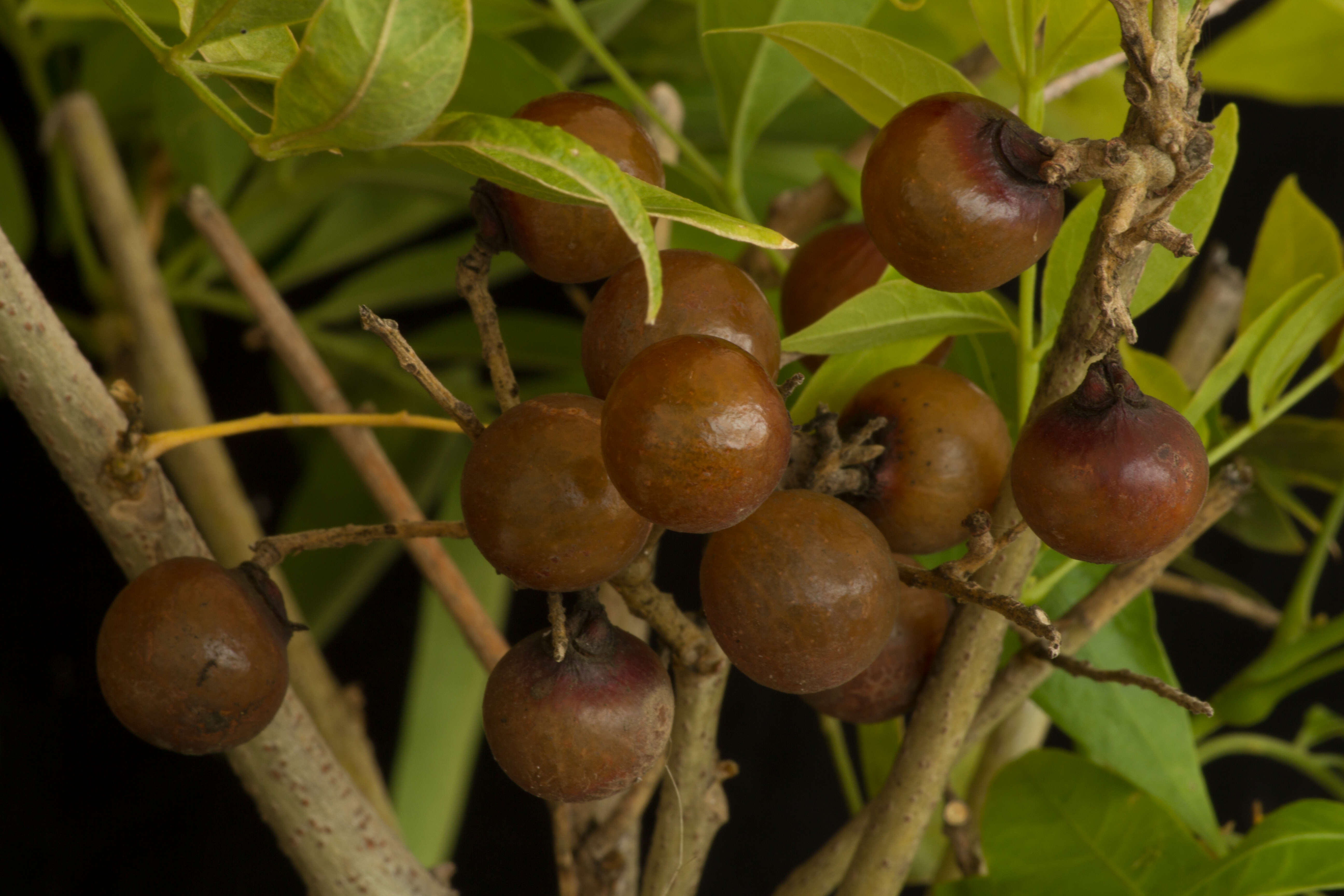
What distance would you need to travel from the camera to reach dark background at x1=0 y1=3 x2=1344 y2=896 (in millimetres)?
798

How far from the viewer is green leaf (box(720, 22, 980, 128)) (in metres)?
0.31

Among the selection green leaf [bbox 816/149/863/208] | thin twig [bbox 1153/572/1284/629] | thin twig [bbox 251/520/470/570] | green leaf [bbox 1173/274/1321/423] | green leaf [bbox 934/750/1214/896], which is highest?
green leaf [bbox 816/149/863/208]

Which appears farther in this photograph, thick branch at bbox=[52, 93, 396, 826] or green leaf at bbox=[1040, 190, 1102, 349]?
thick branch at bbox=[52, 93, 396, 826]

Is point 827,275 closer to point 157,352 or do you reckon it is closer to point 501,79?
point 501,79

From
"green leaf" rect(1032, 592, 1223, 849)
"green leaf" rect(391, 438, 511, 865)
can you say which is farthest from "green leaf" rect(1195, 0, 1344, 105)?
"green leaf" rect(391, 438, 511, 865)

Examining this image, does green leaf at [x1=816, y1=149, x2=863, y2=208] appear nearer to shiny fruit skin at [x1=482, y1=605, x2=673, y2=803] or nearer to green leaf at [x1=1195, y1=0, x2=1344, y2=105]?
shiny fruit skin at [x1=482, y1=605, x2=673, y2=803]

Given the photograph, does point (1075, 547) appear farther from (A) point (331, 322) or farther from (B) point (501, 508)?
(A) point (331, 322)

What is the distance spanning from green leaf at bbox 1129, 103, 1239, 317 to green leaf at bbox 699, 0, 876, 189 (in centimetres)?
18

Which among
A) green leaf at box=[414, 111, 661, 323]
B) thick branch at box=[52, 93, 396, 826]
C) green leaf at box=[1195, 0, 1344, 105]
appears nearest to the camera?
green leaf at box=[414, 111, 661, 323]

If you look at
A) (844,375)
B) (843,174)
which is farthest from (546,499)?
(843,174)

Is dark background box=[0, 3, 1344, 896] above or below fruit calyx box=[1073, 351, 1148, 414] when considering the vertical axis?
below

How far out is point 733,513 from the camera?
0.23 meters

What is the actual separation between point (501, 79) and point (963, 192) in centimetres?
29

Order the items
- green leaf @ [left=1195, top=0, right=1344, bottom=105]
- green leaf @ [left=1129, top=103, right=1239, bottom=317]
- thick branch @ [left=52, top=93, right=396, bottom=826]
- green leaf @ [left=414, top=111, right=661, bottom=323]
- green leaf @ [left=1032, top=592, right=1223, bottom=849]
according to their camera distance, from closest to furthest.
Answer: green leaf @ [left=414, top=111, right=661, bottom=323], green leaf @ [left=1129, top=103, right=1239, bottom=317], green leaf @ [left=1032, top=592, right=1223, bottom=849], thick branch @ [left=52, top=93, right=396, bottom=826], green leaf @ [left=1195, top=0, right=1344, bottom=105]
